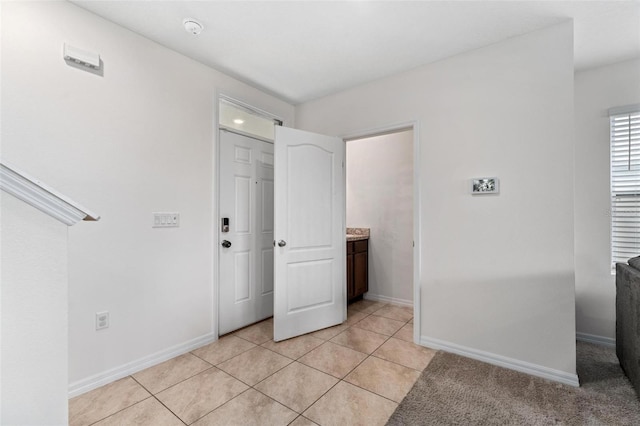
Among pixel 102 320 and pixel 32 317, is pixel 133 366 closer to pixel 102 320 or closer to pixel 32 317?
pixel 102 320

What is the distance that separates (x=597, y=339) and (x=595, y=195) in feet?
4.28

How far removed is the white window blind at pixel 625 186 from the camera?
253 centimetres

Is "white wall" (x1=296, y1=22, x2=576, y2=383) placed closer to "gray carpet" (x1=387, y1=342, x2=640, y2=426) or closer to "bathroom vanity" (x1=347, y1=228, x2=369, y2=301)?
"gray carpet" (x1=387, y1=342, x2=640, y2=426)

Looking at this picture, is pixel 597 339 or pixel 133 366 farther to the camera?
pixel 597 339

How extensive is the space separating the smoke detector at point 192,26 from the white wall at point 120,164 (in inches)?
5.3

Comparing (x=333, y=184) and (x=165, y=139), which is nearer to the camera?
(x=165, y=139)

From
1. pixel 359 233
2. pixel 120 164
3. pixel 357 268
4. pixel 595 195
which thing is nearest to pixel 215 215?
pixel 120 164

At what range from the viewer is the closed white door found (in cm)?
290

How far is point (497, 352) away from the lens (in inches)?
91.0

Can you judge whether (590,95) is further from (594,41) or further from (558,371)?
(558,371)

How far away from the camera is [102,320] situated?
6.73ft

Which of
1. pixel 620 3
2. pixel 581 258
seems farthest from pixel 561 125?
pixel 581 258

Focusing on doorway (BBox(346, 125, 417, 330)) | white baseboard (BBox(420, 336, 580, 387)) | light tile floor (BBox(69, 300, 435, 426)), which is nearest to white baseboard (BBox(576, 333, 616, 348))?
white baseboard (BBox(420, 336, 580, 387))

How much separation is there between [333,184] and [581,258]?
244 cm
